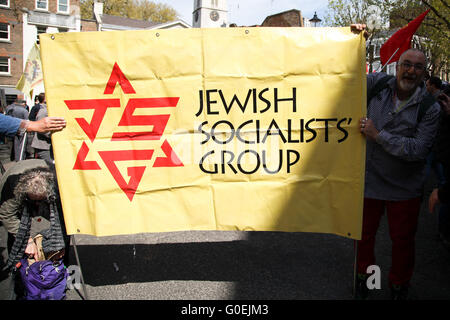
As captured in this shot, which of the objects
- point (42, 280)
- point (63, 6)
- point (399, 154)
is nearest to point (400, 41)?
point (399, 154)

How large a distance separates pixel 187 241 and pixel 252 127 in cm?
208

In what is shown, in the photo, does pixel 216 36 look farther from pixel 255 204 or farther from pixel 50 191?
pixel 50 191

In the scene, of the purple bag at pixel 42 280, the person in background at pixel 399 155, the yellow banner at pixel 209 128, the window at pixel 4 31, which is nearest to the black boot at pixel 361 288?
the person in background at pixel 399 155

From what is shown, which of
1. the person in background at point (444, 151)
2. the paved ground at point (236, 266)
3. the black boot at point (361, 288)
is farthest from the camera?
the paved ground at point (236, 266)

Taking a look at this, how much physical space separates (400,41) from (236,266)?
111 inches

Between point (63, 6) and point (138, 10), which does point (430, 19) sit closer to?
point (63, 6)

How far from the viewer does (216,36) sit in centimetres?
286

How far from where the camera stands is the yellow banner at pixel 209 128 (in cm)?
288

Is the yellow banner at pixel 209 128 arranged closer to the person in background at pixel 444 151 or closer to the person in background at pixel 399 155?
the person in background at pixel 399 155

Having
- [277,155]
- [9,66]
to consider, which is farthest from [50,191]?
[9,66]

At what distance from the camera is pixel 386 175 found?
9.73 feet

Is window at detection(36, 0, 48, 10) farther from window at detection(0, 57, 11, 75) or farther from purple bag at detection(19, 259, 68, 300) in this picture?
purple bag at detection(19, 259, 68, 300)

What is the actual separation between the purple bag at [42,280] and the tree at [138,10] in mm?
52454

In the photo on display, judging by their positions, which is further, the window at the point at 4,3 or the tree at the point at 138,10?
the tree at the point at 138,10
